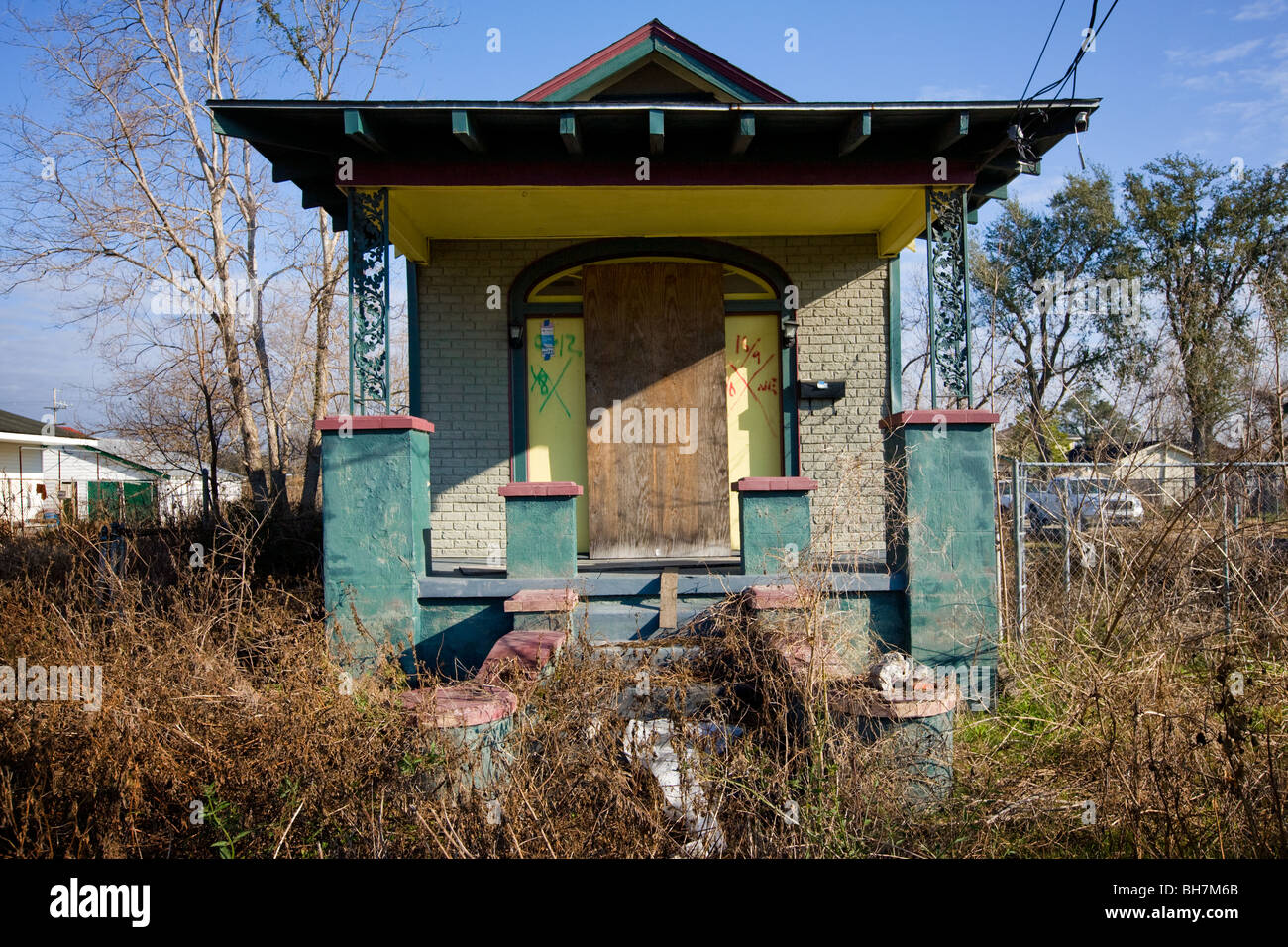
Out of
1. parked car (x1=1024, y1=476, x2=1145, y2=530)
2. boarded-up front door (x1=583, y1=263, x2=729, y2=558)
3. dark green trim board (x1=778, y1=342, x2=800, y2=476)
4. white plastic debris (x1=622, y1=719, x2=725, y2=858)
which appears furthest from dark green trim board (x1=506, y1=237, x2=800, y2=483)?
white plastic debris (x1=622, y1=719, x2=725, y2=858)

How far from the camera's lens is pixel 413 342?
7656mm

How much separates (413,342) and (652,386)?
2.28m

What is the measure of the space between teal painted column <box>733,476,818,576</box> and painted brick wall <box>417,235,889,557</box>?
2048 millimetres

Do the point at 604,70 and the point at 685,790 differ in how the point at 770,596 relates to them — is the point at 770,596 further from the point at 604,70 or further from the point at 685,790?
the point at 604,70

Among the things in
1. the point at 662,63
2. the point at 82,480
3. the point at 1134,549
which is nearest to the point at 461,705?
the point at 1134,549

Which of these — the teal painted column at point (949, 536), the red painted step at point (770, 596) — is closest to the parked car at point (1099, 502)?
the teal painted column at point (949, 536)

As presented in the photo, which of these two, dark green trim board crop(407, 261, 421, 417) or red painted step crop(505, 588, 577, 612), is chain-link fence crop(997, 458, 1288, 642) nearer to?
red painted step crop(505, 588, 577, 612)

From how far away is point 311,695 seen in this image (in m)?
3.61

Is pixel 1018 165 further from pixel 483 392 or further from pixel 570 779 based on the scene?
pixel 570 779

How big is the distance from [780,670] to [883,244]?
4.98m

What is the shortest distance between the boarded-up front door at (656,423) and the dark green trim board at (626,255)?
Result: 334 millimetres

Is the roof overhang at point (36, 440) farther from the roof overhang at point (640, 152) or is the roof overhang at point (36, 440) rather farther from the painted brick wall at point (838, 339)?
the painted brick wall at point (838, 339)

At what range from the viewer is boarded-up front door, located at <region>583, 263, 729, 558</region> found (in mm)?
7488

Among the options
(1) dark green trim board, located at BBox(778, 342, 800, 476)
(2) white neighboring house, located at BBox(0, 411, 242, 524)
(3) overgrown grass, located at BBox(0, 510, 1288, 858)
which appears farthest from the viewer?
(2) white neighboring house, located at BBox(0, 411, 242, 524)
